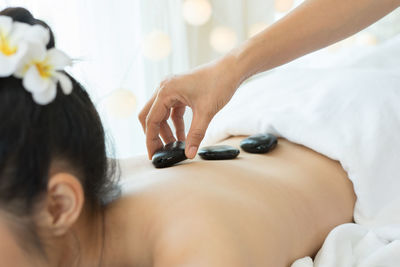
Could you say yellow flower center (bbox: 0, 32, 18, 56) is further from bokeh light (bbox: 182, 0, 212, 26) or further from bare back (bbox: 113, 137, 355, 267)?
bokeh light (bbox: 182, 0, 212, 26)

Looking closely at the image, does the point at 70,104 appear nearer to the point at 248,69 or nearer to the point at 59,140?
the point at 59,140

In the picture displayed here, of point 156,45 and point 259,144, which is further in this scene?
point 156,45

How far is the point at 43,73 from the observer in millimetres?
799

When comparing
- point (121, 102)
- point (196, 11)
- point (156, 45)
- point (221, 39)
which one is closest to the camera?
point (121, 102)

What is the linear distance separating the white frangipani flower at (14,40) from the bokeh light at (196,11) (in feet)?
4.60

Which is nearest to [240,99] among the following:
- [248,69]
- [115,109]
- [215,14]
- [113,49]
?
[248,69]

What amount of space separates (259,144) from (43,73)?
608 mm

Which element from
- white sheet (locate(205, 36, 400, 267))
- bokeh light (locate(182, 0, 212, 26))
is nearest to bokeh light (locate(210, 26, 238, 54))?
bokeh light (locate(182, 0, 212, 26))

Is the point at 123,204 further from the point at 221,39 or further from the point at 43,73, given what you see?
the point at 221,39

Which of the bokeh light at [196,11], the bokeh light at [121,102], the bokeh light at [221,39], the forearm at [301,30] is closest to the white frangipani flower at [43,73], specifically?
the forearm at [301,30]

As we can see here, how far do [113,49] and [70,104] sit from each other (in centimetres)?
121

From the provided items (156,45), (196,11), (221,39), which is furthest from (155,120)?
(221,39)

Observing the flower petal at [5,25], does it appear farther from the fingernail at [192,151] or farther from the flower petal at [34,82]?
the fingernail at [192,151]

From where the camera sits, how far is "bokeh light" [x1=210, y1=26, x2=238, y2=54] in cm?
243
